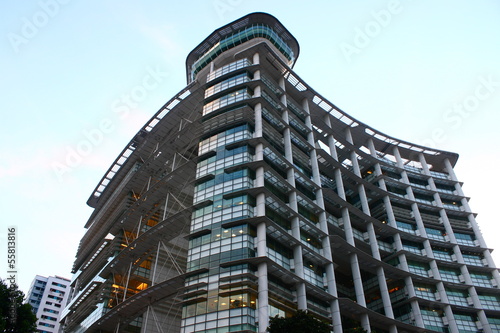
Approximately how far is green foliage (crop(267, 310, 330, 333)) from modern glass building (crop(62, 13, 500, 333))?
220 inches

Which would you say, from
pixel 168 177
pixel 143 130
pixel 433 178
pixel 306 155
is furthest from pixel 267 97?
pixel 433 178

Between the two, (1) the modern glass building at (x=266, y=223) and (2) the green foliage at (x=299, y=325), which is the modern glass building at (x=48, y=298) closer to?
(1) the modern glass building at (x=266, y=223)

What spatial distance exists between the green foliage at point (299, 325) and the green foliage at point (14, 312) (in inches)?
865

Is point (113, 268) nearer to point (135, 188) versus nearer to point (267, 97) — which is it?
point (135, 188)

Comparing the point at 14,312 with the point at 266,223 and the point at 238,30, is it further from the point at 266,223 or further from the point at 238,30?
the point at 238,30

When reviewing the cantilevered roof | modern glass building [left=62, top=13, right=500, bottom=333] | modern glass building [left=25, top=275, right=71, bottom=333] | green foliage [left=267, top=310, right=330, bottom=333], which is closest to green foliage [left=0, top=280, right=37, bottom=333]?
modern glass building [left=62, top=13, right=500, bottom=333]

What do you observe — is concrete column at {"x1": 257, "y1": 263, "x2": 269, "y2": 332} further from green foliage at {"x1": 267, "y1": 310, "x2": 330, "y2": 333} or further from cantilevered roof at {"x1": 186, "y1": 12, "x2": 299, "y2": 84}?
cantilevered roof at {"x1": 186, "y1": 12, "x2": 299, "y2": 84}

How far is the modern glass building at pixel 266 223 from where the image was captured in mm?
42375

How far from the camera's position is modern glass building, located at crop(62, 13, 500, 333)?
42.4m

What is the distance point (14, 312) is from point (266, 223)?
2393cm

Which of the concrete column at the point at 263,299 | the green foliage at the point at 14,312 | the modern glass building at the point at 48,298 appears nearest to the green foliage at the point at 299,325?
the concrete column at the point at 263,299

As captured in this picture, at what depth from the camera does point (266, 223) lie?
4294 cm

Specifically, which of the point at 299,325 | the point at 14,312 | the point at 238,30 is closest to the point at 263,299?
the point at 299,325

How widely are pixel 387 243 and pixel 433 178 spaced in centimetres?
2023
